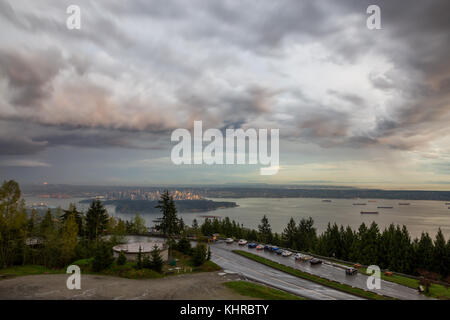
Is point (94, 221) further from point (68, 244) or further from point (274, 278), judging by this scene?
point (274, 278)

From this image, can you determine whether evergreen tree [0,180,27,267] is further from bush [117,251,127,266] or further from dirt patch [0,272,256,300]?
bush [117,251,127,266]

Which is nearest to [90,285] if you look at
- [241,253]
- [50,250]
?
[50,250]

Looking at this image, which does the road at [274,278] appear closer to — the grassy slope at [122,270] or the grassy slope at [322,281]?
the grassy slope at [322,281]

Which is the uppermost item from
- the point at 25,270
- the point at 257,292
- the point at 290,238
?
the point at 257,292

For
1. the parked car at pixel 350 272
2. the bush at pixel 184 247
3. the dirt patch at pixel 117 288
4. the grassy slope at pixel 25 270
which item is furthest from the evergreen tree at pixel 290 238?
the grassy slope at pixel 25 270

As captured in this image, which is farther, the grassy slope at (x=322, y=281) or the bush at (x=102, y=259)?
the bush at (x=102, y=259)

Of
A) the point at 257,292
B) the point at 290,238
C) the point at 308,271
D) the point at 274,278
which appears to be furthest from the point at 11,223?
the point at 290,238
